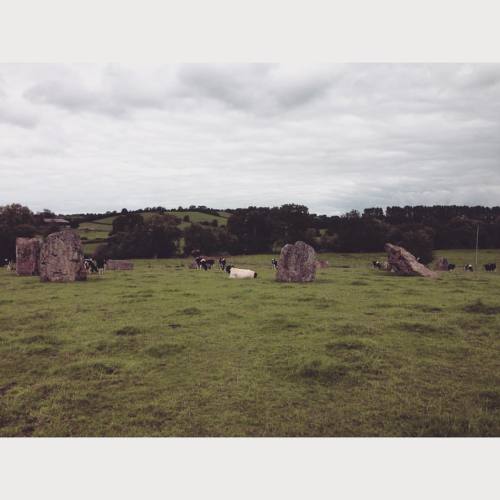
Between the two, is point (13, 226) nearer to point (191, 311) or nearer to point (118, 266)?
point (118, 266)

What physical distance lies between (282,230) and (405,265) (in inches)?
1773

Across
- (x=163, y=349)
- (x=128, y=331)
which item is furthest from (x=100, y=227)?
(x=163, y=349)

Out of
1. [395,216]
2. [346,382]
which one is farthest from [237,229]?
[346,382]

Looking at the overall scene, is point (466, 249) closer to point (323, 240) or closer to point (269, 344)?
point (323, 240)

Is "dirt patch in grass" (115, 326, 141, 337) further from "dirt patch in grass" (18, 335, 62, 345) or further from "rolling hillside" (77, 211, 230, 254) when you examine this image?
"rolling hillside" (77, 211, 230, 254)

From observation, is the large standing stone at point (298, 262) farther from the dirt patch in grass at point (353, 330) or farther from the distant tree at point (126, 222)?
the distant tree at point (126, 222)

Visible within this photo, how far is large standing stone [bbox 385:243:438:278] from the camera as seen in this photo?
82.7 feet

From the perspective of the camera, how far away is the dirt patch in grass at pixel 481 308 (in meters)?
12.6

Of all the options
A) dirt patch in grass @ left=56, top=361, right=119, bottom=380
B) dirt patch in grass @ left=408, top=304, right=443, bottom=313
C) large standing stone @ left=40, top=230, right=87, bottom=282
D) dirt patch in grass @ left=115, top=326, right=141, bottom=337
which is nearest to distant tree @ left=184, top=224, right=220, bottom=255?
large standing stone @ left=40, top=230, right=87, bottom=282

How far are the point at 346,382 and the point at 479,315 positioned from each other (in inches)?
286

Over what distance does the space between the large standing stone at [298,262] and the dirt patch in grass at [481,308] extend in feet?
29.7

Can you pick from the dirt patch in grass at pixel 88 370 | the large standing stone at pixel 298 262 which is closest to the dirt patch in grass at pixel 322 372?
the dirt patch in grass at pixel 88 370

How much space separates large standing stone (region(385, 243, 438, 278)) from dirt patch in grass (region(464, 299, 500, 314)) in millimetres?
11957

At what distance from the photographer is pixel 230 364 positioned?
795 cm
